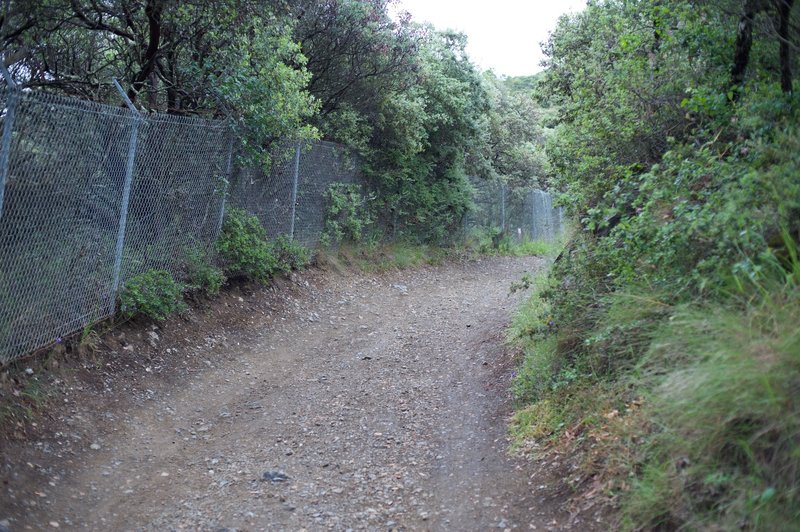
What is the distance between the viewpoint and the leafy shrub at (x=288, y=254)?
34.6ft

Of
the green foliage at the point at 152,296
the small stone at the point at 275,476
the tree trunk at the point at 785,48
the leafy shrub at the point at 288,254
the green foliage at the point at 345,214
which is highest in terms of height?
the tree trunk at the point at 785,48

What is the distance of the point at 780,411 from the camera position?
10.2 ft

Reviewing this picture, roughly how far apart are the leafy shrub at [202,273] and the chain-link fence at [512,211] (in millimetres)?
10414

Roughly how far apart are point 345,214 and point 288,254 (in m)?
2.69

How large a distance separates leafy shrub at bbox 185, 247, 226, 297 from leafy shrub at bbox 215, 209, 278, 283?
16.4 inches

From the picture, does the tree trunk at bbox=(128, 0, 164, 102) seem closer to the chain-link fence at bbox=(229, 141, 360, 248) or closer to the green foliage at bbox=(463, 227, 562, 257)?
the chain-link fence at bbox=(229, 141, 360, 248)

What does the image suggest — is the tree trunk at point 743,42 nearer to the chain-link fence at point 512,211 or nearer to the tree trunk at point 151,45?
the tree trunk at point 151,45

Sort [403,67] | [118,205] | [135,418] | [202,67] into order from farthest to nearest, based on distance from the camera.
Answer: [403,67] < [202,67] < [118,205] < [135,418]

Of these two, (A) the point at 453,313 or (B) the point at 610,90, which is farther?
(A) the point at 453,313

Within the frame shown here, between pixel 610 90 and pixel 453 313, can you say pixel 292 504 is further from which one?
pixel 453 313

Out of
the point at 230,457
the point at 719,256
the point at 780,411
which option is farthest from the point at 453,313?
the point at 780,411

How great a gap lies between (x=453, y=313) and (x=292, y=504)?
654cm

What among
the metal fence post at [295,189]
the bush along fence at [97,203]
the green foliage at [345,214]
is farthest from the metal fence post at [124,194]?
the green foliage at [345,214]

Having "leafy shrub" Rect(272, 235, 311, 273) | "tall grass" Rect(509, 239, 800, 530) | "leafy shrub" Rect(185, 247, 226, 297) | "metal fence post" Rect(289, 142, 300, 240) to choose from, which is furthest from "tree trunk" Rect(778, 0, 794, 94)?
"metal fence post" Rect(289, 142, 300, 240)
